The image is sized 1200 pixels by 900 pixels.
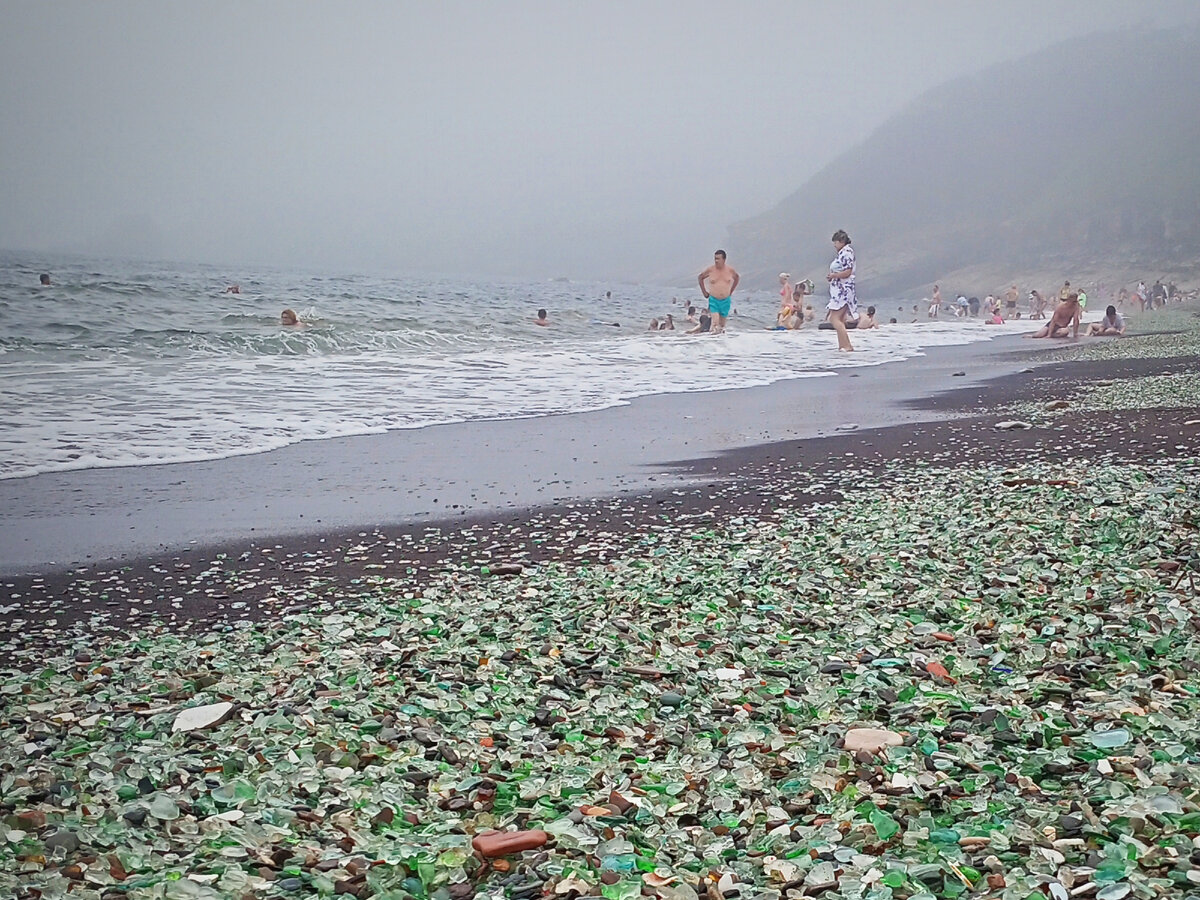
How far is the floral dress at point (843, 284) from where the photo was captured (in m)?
15.2

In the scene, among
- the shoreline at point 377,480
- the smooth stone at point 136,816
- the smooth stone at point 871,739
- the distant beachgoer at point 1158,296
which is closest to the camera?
the smooth stone at point 136,816

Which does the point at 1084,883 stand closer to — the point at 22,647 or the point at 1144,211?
the point at 22,647

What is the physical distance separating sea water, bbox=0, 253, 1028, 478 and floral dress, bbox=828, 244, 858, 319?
3.44ft

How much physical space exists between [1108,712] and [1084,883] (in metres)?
0.78

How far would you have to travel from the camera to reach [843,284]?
15.8 metres

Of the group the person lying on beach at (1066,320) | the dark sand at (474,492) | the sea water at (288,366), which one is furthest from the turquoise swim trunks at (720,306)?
the dark sand at (474,492)

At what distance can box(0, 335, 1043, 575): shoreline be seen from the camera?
4.95m

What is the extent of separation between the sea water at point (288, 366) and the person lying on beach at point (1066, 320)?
2.57 m

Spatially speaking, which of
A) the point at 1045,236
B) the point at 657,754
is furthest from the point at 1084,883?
the point at 1045,236

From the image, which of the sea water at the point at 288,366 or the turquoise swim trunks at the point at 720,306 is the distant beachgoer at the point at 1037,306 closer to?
the sea water at the point at 288,366

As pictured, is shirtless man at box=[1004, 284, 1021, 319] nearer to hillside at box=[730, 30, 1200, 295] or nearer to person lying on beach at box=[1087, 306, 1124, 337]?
person lying on beach at box=[1087, 306, 1124, 337]

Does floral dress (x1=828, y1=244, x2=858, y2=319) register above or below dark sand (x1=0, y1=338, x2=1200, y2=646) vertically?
above

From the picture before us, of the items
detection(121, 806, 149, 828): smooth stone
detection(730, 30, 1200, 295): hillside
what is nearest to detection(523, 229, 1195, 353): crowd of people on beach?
detection(121, 806, 149, 828): smooth stone

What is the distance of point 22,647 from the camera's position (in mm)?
3369
